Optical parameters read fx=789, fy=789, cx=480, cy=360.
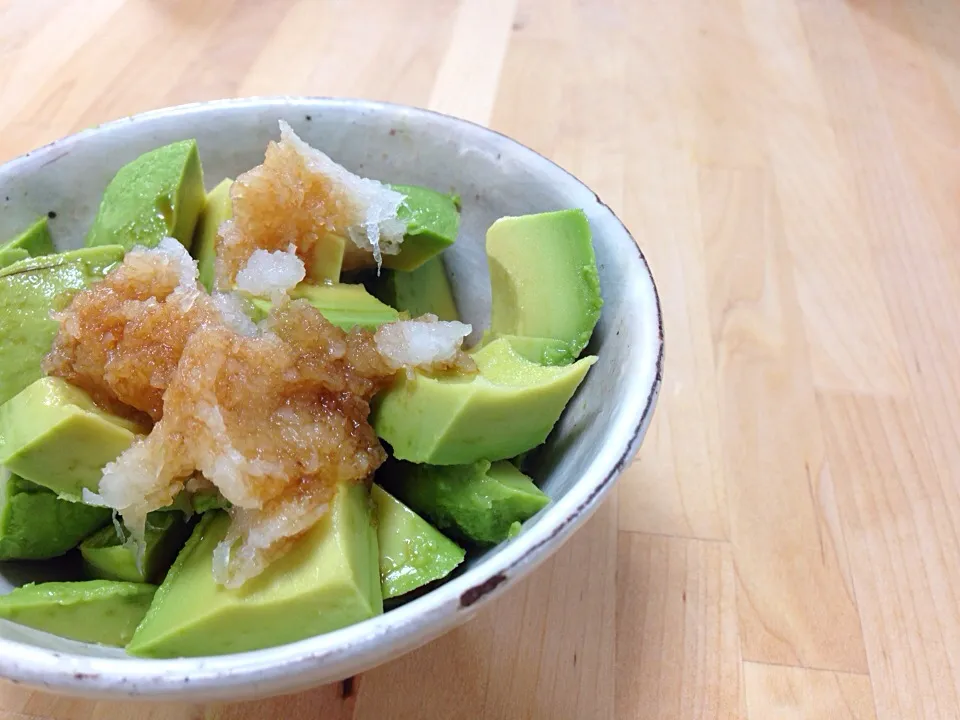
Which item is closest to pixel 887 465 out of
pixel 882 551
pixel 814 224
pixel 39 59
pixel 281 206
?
pixel 882 551

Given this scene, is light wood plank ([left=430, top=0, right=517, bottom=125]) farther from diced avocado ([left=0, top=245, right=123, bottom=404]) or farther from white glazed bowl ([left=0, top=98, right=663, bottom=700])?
diced avocado ([left=0, top=245, right=123, bottom=404])

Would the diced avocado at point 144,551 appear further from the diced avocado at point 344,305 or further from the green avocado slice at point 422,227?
the green avocado slice at point 422,227

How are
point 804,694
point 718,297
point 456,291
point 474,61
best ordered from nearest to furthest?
point 804,694, point 456,291, point 718,297, point 474,61

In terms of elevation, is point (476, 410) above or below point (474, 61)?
above

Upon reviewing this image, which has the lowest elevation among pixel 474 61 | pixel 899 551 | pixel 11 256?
pixel 899 551

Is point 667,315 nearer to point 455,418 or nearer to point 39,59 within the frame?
point 455,418

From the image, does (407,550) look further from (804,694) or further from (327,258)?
(804,694)

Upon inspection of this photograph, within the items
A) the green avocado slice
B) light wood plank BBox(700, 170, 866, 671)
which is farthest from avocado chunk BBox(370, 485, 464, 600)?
light wood plank BBox(700, 170, 866, 671)

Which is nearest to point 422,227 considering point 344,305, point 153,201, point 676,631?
point 344,305
